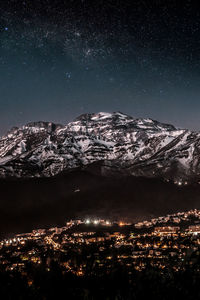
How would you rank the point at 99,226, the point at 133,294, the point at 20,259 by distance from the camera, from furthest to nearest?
the point at 99,226, the point at 20,259, the point at 133,294

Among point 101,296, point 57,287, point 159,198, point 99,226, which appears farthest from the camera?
point 159,198

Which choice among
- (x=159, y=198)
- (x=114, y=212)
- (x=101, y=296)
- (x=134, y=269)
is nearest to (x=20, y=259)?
(x=134, y=269)

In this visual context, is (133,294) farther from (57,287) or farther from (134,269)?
(134,269)

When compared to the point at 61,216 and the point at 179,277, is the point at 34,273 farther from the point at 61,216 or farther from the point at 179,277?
the point at 61,216

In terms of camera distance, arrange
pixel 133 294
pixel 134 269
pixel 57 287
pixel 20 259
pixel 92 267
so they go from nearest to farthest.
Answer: pixel 133 294, pixel 57 287, pixel 134 269, pixel 92 267, pixel 20 259

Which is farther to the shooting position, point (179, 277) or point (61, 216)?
point (61, 216)

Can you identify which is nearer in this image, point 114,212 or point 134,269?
point 134,269

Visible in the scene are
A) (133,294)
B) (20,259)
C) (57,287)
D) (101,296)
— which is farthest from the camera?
(20,259)

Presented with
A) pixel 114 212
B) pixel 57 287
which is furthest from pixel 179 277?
pixel 114 212

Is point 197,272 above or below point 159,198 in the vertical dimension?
below
